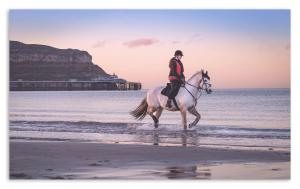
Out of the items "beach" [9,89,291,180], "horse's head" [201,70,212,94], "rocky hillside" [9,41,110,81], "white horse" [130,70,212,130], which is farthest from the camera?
"white horse" [130,70,212,130]

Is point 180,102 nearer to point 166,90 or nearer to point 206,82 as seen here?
point 166,90

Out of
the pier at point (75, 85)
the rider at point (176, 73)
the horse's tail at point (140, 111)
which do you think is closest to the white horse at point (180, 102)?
the horse's tail at point (140, 111)

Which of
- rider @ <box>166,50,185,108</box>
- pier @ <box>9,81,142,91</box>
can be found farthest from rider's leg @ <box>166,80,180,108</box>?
pier @ <box>9,81,142,91</box>

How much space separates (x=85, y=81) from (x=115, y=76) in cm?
43

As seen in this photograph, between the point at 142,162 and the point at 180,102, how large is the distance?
4.82 feet

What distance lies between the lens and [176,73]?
9.11 metres

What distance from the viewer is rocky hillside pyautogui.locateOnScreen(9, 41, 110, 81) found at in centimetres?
863

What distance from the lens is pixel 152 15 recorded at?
8.53m

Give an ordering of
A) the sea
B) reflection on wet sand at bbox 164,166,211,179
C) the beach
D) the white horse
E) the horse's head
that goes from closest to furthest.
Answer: reflection on wet sand at bbox 164,166,211,179 < the beach < the sea < the horse's head < the white horse

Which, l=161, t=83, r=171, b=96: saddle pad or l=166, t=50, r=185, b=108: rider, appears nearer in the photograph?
l=166, t=50, r=185, b=108: rider

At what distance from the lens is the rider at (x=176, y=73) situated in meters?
8.94

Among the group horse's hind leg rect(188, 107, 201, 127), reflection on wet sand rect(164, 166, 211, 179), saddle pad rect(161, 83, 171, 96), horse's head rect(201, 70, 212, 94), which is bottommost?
reflection on wet sand rect(164, 166, 211, 179)

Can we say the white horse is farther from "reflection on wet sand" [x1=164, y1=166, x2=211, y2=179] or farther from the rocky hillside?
"reflection on wet sand" [x1=164, y1=166, x2=211, y2=179]
